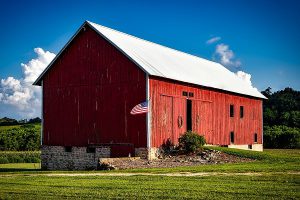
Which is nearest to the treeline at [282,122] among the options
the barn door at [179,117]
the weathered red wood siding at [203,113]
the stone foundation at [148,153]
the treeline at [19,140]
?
the weathered red wood siding at [203,113]

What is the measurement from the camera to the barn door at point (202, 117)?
31203mm

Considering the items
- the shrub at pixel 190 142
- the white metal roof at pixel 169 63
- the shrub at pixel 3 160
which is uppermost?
the white metal roof at pixel 169 63

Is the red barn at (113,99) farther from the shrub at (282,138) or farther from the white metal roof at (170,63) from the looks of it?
the shrub at (282,138)

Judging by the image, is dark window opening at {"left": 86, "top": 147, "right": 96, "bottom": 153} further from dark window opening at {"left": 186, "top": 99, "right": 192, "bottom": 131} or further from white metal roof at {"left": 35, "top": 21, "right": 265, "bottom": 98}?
dark window opening at {"left": 186, "top": 99, "right": 192, "bottom": 131}

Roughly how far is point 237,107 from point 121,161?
16.6m

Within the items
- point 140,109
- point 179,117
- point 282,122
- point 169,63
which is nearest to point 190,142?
point 179,117

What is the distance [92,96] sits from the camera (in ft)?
94.6

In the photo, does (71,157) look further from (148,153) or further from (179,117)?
(179,117)

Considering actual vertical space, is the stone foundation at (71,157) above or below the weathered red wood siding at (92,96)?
below

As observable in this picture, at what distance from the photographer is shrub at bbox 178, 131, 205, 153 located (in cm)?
2762

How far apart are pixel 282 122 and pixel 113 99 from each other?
39.9m

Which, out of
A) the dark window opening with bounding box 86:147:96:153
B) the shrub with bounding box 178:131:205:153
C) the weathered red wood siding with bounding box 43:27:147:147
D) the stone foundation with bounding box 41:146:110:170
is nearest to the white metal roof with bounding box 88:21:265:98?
the weathered red wood siding with bounding box 43:27:147:147

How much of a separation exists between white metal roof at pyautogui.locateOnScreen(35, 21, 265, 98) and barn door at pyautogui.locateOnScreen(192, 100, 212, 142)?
139 centimetres

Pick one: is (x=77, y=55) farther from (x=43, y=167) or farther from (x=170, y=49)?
(x=170, y=49)
